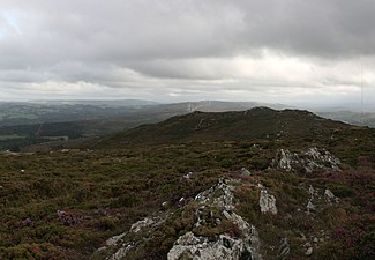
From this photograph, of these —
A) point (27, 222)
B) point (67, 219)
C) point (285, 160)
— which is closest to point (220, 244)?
point (67, 219)

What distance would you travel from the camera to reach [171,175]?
3928 centimetres

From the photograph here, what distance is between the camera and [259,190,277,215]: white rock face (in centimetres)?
2306

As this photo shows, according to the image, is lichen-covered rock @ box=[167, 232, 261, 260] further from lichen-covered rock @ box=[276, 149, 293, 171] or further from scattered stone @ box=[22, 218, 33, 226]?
lichen-covered rock @ box=[276, 149, 293, 171]

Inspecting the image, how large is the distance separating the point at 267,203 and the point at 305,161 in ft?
A: 50.3

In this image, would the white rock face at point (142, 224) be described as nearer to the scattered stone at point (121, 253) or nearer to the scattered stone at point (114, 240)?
the scattered stone at point (114, 240)

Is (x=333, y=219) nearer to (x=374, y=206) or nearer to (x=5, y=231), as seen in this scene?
(x=374, y=206)

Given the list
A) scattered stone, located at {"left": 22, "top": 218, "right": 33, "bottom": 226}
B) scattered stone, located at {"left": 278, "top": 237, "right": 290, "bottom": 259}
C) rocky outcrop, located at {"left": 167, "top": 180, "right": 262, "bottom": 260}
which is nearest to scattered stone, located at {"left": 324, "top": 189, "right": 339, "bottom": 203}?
scattered stone, located at {"left": 278, "top": 237, "right": 290, "bottom": 259}

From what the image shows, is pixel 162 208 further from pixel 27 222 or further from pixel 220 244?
pixel 27 222

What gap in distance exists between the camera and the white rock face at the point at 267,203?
23.1m

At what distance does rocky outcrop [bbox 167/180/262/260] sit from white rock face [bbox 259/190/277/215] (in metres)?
2.17

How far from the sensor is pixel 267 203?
23500 millimetres

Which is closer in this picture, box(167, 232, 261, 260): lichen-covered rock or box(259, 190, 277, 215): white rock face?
box(167, 232, 261, 260): lichen-covered rock

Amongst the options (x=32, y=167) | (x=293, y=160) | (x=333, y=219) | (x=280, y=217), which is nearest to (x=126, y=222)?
(x=280, y=217)

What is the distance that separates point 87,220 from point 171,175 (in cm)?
1384
